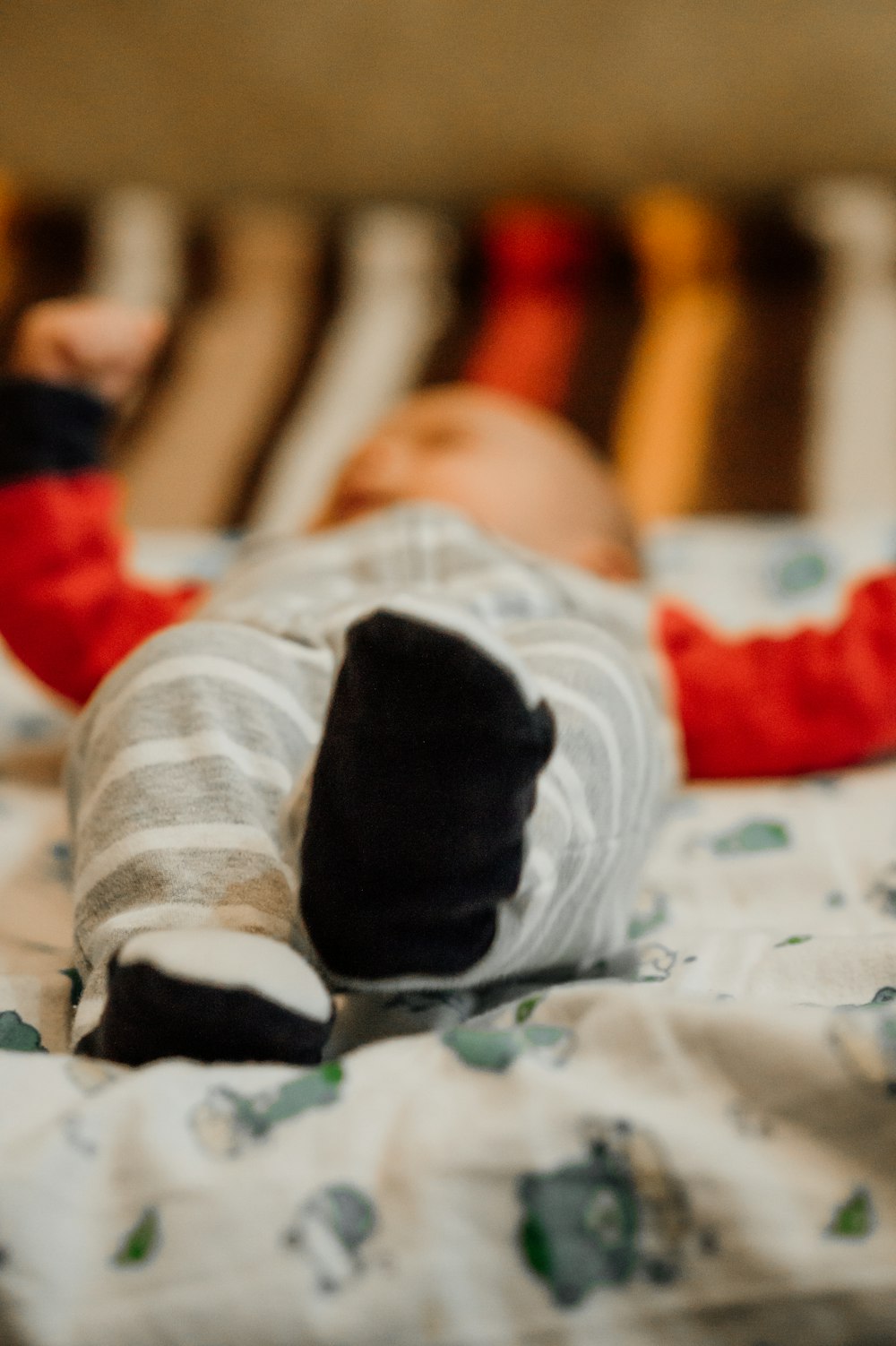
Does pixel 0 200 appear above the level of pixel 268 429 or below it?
above

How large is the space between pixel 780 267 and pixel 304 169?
66 centimetres

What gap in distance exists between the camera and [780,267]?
1373mm

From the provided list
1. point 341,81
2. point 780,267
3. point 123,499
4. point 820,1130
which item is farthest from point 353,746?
point 341,81

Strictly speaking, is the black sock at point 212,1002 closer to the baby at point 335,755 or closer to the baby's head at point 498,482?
the baby at point 335,755

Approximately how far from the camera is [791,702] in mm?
811

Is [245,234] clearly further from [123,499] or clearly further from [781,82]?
[781,82]

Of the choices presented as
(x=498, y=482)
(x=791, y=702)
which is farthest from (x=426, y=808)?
(x=498, y=482)

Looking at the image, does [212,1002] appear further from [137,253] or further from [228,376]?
[137,253]

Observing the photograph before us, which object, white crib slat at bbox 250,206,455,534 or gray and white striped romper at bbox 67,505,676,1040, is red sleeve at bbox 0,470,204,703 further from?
white crib slat at bbox 250,206,455,534

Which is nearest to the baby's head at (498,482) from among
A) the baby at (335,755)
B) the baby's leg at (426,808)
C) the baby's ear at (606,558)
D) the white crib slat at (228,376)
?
the baby's ear at (606,558)

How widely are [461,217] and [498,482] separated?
76 cm

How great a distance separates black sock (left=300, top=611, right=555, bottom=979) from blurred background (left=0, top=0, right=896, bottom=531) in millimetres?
771

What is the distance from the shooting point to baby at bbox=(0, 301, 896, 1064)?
0.43m

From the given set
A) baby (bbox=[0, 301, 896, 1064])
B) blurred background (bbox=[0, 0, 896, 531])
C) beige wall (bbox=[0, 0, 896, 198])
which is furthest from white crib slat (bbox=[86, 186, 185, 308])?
baby (bbox=[0, 301, 896, 1064])
